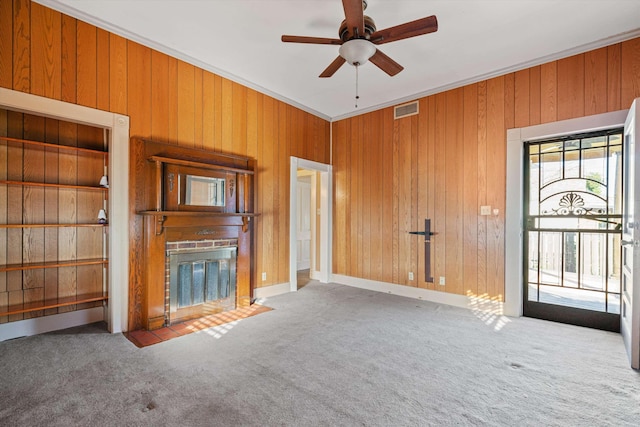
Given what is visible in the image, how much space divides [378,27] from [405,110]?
6.14 feet

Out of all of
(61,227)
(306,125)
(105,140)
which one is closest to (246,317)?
(61,227)

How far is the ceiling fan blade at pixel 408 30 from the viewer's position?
2.20m

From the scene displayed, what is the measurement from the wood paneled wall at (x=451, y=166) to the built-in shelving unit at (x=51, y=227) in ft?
11.8

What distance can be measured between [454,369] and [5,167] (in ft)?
14.4

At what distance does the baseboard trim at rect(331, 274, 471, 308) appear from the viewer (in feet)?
13.6

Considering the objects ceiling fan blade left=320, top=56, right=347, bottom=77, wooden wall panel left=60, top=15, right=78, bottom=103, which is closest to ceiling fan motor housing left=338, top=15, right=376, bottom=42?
ceiling fan blade left=320, top=56, right=347, bottom=77

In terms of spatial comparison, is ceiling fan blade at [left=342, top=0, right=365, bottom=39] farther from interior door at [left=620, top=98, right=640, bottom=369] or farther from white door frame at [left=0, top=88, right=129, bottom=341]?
white door frame at [left=0, top=88, right=129, bottom=341]

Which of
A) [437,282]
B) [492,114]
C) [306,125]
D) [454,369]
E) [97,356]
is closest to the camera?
[454,369]

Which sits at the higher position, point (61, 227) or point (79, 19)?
point (79, 19)

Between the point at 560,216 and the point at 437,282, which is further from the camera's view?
the point at 437,282

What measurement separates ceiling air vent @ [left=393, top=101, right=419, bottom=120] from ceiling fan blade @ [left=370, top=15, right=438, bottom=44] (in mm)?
2335

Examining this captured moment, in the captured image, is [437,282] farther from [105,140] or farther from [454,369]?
[105,140]

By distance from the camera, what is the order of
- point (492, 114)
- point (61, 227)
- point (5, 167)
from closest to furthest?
point (5, 167) < point (61, 227) < point (492, 114)

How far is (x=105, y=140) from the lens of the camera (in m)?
3.36
